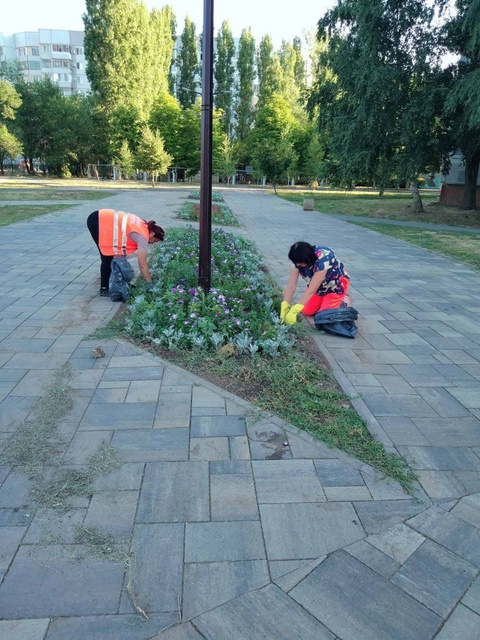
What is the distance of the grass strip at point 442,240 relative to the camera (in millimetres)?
10781

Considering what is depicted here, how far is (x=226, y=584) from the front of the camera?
202 cm

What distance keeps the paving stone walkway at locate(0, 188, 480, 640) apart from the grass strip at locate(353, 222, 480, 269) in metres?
6.83

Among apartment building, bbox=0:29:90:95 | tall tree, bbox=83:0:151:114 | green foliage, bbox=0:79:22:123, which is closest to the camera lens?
green foliage, bbox=0:79:22:123

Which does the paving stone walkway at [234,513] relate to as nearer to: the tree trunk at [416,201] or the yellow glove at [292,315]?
the yellow glove at [292,315]

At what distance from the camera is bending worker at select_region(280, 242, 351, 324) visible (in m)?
4.81

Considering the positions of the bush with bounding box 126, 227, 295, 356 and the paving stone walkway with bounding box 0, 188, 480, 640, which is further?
the bush with bounding box 126, 227, 295, 356

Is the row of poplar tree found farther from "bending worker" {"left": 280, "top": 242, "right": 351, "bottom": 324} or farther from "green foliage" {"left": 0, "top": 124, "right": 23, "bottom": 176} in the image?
"bending worker" {"left": 280, "top": 242, "right": 351, "bottom": 324}

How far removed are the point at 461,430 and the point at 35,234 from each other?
35.4 ft

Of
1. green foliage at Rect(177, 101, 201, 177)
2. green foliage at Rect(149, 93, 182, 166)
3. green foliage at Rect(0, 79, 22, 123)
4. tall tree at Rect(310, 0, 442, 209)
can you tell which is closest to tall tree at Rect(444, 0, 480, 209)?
tall tree at Rect(310, 0, 442, 209)

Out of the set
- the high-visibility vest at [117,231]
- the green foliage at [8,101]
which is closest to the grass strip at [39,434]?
the high-visibility vest at [117,231]

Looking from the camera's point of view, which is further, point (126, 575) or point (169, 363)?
point (169, 363)

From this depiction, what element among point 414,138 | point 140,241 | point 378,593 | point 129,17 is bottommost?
point 378,593

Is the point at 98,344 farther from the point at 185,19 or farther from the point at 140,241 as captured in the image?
the point at 185,19

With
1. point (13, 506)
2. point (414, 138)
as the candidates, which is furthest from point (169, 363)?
point (414, 138)
